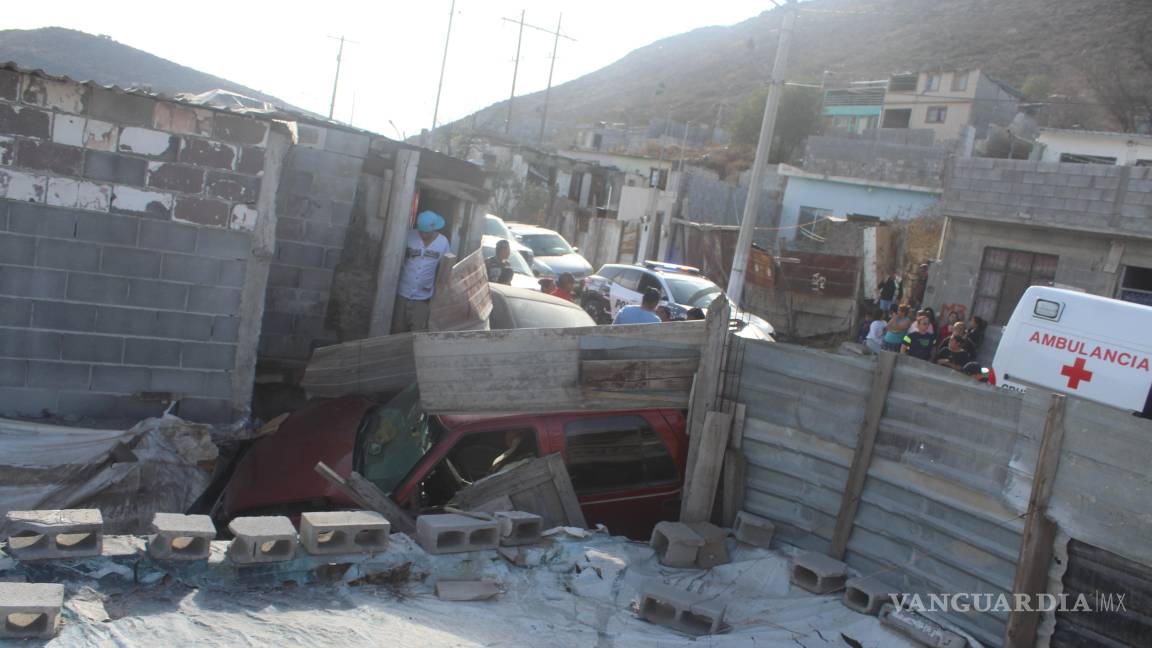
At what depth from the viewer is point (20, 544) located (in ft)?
13.5

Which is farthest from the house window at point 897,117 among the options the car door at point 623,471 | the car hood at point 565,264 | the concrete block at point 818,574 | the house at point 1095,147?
the concrete block at point 818,574

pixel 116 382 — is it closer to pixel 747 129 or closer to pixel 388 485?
pixel 388 485

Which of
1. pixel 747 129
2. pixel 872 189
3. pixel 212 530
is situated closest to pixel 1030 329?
pixel 212 530

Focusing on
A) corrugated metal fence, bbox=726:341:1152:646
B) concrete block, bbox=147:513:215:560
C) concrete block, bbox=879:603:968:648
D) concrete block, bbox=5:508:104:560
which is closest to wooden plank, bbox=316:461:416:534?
concrete block, bbox=147:513:215:560

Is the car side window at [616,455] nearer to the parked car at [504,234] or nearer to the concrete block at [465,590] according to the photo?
the concrete block at [465,590]

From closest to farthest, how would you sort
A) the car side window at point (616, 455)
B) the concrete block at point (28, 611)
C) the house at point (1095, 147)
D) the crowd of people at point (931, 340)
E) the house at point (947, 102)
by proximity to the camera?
the concrete block at point (28, 611) → the car side window at point (616, 455) → the crowd of people at point (931, 340) → the house at point (1095, 147) → the house at point (947, 102)

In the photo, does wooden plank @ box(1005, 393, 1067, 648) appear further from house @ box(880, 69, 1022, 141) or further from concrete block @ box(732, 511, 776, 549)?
house @ box(880, 69, 1022, 141)

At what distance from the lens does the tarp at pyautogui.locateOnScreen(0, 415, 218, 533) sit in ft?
21.9

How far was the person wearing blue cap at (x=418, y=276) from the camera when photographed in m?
9.61

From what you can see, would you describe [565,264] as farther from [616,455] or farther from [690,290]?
[616,455]

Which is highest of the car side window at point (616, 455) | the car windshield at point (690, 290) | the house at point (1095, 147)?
the house at point (1095, 147)

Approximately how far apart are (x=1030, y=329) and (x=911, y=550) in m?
5.08

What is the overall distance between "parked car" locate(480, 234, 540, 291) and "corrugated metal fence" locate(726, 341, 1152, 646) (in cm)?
800

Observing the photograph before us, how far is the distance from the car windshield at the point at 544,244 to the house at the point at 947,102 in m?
28.6
